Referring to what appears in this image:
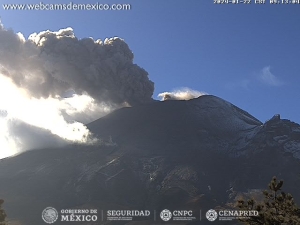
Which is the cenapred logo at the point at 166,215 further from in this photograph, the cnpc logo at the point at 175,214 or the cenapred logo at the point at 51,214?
the cenapred logo at the point at 51,214

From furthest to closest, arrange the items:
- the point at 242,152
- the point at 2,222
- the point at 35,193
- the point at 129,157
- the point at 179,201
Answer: the point at 242,152 → the point at 129,157 → the point at 35,193 → the point at 179,201 → the point at 2,222

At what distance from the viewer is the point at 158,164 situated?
134 metres

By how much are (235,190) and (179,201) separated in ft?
73.3

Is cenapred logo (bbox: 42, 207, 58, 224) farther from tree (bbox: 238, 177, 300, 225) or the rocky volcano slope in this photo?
tree (bbox: 238, 177, 300, 225)

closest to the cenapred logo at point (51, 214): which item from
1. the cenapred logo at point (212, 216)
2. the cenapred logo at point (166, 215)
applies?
the cenapred logo at point (166, 215)

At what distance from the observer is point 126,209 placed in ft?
362

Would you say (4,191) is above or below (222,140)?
below

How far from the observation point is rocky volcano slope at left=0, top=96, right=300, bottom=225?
113 metres

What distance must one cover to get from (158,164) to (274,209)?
4388 inches

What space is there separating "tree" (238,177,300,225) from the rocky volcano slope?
81.1 meters

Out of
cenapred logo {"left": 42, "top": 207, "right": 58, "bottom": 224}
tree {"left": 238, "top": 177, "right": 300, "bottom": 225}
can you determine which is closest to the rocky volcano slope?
cenapred logo {"left": 42, "top": 207, "right": 58, "bottom": 224}

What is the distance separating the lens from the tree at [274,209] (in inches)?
805

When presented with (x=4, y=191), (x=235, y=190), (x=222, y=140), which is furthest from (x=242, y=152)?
(x=4, y=191)

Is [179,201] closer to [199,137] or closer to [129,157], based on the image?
[129,157]
